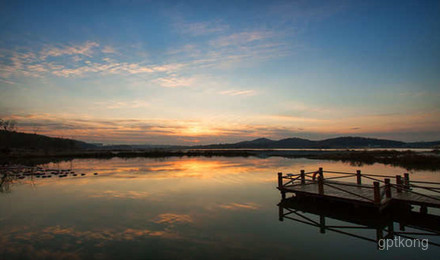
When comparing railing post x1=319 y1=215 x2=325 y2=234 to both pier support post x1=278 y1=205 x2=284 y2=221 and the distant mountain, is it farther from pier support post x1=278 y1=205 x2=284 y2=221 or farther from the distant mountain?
the distant mountain

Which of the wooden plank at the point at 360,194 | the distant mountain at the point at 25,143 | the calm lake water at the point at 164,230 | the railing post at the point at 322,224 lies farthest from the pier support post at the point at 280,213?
the distant mountain at the point at 25,143

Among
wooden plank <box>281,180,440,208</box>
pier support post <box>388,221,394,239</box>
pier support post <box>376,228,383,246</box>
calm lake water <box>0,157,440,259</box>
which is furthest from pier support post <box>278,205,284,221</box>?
pier support post <box>388,221,394,239</box>

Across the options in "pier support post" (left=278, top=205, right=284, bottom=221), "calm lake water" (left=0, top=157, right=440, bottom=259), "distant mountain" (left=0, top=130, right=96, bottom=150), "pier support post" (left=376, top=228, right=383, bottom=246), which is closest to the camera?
"calm lake water" (left=0, top=157, right=440, bottom=259)

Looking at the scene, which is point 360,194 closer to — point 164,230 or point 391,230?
point 391,230

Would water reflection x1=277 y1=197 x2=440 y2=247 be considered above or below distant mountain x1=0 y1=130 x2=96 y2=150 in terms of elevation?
below

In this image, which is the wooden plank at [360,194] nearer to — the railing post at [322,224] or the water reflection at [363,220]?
the water reflection at [363,220]

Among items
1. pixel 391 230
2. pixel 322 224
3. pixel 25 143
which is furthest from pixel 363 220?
pixel 25 143

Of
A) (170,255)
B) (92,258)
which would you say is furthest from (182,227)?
(92,258)

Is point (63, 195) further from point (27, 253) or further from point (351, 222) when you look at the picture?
point (351, 222)

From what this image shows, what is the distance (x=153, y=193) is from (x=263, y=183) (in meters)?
11.0

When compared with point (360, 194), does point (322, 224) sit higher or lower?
lower

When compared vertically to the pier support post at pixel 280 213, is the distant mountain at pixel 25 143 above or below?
above

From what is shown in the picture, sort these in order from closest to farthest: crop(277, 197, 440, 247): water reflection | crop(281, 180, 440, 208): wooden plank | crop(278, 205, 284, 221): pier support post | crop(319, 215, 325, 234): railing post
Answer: crop(277, 197, 440, 247): water reflection, crop(319, 215, 325, 234): railing post, crop(281, 180, 440, 208): wooden plank, crop(278, 205, 284, 221): pier support post

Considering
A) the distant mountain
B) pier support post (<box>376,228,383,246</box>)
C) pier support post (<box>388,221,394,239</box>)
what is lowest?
pier support post (<box>376,228,383,246</box>)
